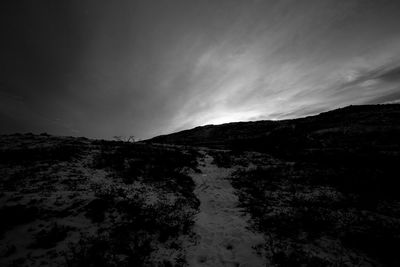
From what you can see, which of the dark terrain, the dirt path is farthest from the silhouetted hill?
the dirt path

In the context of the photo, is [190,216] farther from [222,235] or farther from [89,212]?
[89,212]

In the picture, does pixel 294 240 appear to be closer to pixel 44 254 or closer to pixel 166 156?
pixel 44 254

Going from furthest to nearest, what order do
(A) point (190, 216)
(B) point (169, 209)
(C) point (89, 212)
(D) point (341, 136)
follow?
(D) point (341, 136) < (B) point (169, 209) < (A) point (190, 216) < (C) point (89, 212)

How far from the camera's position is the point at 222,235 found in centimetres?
816

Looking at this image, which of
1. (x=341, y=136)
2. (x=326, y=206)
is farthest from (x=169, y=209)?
(x=341, y=136)

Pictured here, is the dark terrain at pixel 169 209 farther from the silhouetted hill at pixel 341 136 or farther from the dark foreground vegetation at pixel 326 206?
the silhouetted hill at pixel 341 136

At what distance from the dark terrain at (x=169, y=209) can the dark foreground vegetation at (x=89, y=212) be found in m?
0.05

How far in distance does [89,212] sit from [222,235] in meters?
6.71

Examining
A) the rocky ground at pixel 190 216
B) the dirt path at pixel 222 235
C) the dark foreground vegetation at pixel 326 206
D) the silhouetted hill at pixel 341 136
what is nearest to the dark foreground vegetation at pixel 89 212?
the rocky ground at pixel 190 216

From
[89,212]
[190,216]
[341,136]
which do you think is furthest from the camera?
[341,136]

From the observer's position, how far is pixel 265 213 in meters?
9.88

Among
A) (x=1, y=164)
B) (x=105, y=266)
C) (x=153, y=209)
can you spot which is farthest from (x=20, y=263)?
(x=1, y=164)

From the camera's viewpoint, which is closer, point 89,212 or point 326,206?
point 89,212

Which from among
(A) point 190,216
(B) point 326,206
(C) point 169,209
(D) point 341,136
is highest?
(D) point 341,136
